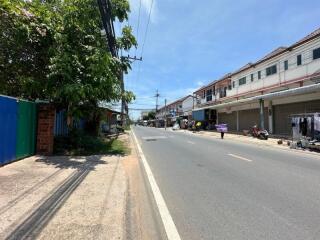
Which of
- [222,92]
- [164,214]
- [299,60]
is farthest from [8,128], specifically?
[222,92]

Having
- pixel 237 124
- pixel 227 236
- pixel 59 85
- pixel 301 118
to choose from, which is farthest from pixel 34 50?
pixel 237 124

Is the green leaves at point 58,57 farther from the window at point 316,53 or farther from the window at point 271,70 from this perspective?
the window at point 271,70

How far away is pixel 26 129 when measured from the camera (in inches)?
497

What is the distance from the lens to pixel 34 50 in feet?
45.3

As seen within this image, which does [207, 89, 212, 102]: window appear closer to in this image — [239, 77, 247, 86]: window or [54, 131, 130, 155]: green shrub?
[239, 77, 247, 86]: window

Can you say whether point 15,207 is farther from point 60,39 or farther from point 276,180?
point 60,39

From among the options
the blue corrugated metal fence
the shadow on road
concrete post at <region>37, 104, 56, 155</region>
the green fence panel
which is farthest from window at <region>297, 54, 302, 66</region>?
the blue corrugated metal fence

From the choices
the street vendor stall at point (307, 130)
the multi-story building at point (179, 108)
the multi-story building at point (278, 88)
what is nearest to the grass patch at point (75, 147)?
the street vendor stall at point (307, 130)

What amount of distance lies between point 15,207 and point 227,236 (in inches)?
154

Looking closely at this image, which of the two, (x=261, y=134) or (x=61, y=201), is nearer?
(x=61, y=201)

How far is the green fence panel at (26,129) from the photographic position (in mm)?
11867

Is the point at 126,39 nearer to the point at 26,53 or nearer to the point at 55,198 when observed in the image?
the point at 26,53

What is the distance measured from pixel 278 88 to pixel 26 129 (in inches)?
999

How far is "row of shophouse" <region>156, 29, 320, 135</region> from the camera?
26516 millimetres
